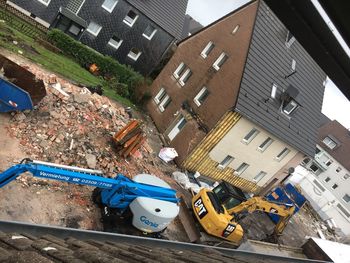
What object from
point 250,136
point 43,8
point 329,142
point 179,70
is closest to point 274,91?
point 250,136

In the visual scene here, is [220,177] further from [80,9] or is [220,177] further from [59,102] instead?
[80,9]

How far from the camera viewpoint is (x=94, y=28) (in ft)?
117

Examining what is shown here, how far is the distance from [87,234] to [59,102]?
13209 mm

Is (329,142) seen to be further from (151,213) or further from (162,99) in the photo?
(151,213)

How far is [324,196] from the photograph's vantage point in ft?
115

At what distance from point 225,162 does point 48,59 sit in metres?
15.3

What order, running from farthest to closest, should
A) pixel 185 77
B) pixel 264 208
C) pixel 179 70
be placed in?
pixel 179 70 < pixel 185 77 < pixel 264 208

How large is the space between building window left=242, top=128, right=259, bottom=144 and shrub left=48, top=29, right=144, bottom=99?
36.4ft

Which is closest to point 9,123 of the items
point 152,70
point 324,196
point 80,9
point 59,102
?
point 59,102

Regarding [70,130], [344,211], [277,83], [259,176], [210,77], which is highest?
[277,83]

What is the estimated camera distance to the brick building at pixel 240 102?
78.5 ft

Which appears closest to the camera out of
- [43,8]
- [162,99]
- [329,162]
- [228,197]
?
[228,197]

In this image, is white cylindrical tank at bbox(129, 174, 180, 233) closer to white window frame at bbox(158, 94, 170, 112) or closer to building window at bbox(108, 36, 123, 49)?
white window frame at bbox(158, 94, 170, 112)

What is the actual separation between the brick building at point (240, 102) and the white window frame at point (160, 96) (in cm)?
10
